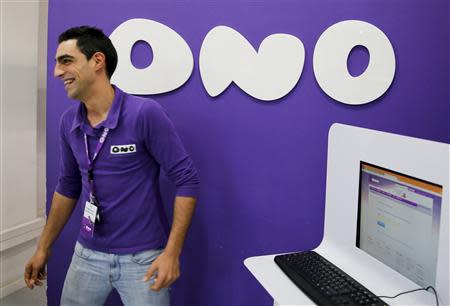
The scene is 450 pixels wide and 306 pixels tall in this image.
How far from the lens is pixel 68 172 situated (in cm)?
178

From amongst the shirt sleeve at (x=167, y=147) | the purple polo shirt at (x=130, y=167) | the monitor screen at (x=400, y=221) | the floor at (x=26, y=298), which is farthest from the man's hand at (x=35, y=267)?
the monitor screen at (x=400, y=221)

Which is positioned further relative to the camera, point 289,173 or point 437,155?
point 289,173

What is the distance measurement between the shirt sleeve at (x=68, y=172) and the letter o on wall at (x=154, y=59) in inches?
16.1

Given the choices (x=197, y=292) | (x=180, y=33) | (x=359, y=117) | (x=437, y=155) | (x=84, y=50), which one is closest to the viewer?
(x=437, y=155)

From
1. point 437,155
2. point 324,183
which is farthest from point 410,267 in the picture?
point 324,183

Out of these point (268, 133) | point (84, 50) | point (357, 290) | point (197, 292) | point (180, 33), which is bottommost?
point (197, 292)

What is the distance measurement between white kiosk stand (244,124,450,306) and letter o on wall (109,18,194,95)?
776 mm

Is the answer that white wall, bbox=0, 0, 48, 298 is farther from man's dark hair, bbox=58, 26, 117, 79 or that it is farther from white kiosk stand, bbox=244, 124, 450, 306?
white kiosk stand, bbox=244, 124, 450, 306

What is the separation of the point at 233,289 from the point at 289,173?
0.63 meters

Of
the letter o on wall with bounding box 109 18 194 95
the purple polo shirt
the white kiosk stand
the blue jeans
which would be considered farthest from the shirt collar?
the white kiosk stand

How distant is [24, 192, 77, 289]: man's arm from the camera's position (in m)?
1.77

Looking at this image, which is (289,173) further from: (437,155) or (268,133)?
(437,155)

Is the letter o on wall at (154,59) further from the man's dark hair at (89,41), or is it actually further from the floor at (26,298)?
the floor at (26,298)

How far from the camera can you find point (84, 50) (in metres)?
1.61
